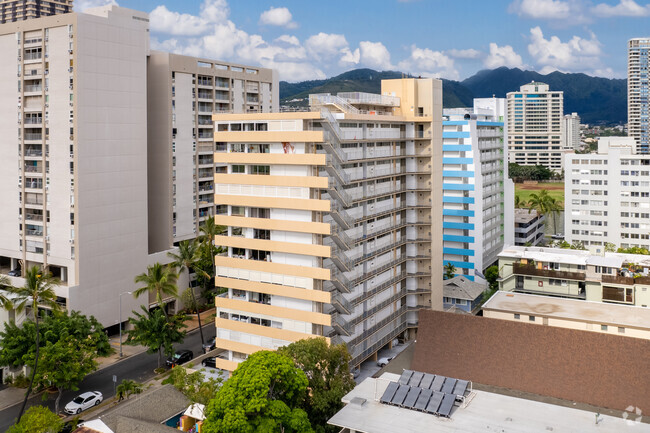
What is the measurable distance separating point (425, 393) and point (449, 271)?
47804 millimetres

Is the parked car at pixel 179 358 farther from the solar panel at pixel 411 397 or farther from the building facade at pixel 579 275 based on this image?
the building facade at pixel 579 275

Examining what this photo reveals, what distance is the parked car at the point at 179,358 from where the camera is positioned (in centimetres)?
6081

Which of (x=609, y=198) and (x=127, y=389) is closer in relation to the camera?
(x=127, y=389)

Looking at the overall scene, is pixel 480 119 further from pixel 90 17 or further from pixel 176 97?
pixel 90 17

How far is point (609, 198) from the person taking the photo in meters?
99.0

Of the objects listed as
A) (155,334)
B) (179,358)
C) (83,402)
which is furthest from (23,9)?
(83,402)

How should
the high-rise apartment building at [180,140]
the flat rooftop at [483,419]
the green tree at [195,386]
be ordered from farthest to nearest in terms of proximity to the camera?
1. the high-rise apartment building at [180,140]
2. the green tree at [195,386]
3. the flat rooftop at [483,419]

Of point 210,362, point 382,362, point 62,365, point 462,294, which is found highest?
point 462,294

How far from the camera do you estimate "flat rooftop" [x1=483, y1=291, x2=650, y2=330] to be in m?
52.6

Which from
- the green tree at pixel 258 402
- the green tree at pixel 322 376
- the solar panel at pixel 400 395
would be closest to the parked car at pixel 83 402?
the green tree at pixel 322 376

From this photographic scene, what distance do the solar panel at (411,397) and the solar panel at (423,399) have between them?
0.64 feet

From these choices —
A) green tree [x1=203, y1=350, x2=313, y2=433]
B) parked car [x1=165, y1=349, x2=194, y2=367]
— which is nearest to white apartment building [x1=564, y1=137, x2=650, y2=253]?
parked car [x1=165, y1=349, x2=194, y2=367]

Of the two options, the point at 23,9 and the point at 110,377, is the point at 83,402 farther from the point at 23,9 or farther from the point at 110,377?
the point at 23,9

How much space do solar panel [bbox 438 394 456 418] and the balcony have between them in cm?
3353
